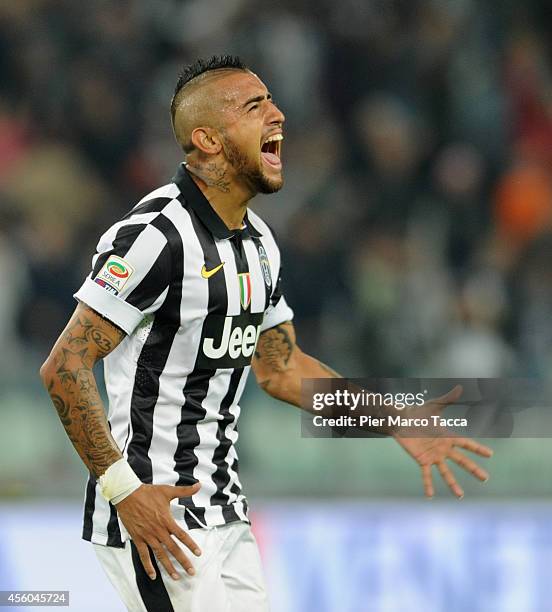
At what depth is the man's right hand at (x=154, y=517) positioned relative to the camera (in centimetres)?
291

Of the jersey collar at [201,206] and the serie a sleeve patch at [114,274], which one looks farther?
the jersey collar at [201,206]

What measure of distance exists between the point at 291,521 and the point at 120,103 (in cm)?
339

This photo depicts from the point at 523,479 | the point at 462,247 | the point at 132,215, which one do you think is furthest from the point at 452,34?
the point at 132,215

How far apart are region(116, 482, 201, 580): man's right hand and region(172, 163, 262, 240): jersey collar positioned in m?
0.71

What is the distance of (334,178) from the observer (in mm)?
7582

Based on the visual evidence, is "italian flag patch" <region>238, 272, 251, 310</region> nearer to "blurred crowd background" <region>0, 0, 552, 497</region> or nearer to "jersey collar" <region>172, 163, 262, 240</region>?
"jersey collar" <region>172, 163, 262, 240</region>

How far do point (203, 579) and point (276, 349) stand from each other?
87 centimetres

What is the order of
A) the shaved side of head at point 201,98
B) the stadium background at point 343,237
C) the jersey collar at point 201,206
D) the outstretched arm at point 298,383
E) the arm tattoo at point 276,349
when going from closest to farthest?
1. the jersey collar at point 201,206
2. the shaved side of head at point 201,98
3. the outstretched arm at point 298,383
4. the arm tattoo at point 276,349
5. the stadium background at point 343,237

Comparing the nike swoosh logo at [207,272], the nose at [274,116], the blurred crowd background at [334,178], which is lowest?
the nike swoosh logo at [207,272]

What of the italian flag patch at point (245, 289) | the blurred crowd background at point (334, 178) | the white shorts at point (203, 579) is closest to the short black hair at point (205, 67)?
the italian flag patch at point (245, 289)

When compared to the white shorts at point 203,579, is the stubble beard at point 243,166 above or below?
above

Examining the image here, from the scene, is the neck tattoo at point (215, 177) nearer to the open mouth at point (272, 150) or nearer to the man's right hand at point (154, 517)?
the open mouth at point (272, 150)

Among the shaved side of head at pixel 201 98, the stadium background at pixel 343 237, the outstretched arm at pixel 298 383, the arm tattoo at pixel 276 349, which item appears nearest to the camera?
the shaved side of head at pixel 201 98

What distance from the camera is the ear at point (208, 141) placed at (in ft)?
11.0
